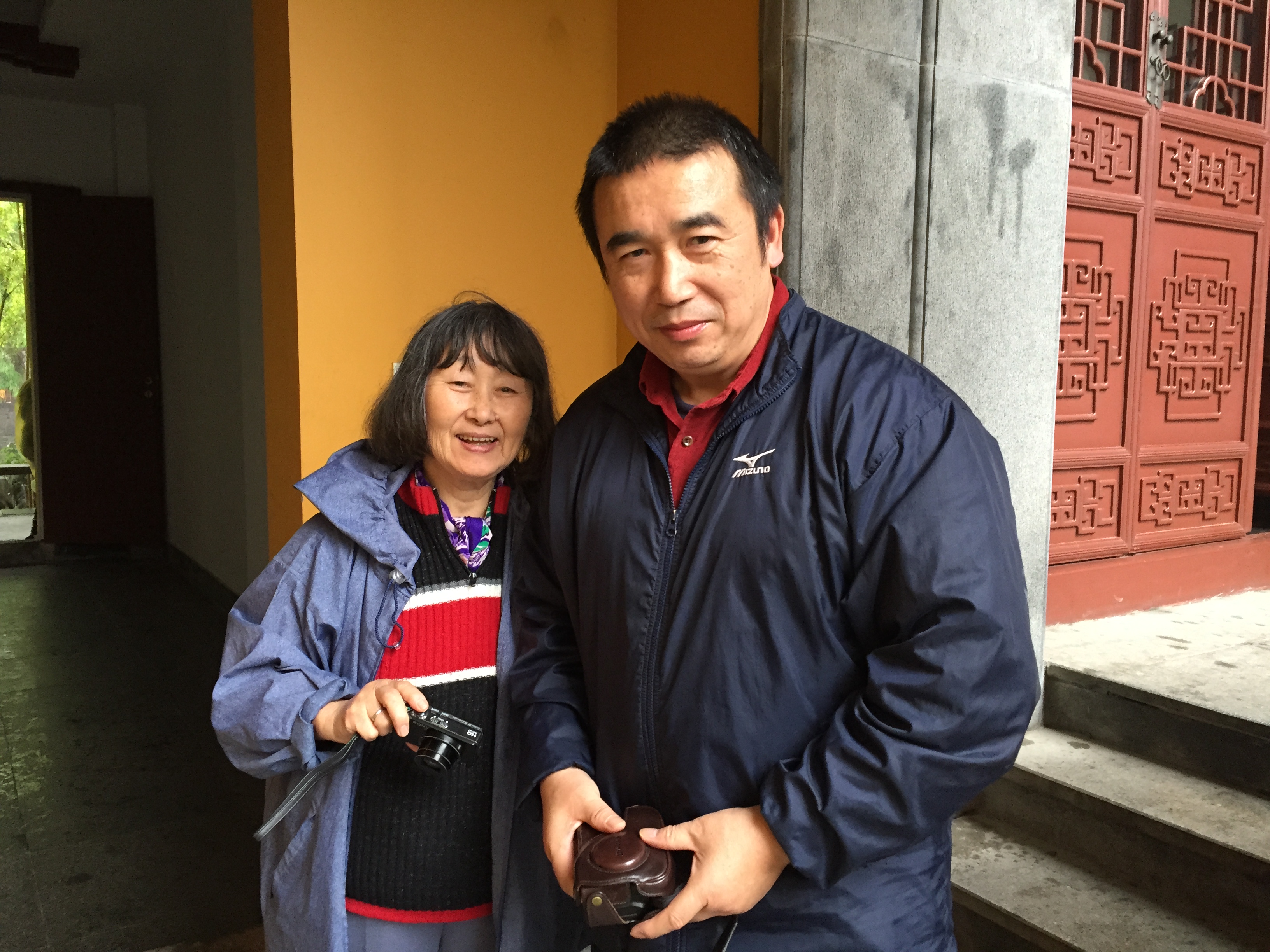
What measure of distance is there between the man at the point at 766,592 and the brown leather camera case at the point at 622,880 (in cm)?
3

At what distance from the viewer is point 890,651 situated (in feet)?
3.54

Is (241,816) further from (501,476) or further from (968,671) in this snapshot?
(968,671)

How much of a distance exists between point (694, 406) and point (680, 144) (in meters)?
0.34

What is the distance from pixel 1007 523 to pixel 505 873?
34.7 inches

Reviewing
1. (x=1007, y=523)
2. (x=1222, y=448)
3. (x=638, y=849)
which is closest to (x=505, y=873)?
(x=638, y=849)

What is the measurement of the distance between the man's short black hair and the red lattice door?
232 cm

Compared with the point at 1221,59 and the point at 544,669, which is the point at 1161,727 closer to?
the point at 544,669

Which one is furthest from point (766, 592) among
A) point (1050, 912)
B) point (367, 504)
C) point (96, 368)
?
point (96, 368)

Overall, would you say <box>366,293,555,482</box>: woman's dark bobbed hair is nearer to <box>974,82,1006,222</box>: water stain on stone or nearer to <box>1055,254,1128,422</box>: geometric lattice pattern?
<box>974,82,1006,222</box>: water stain on stone

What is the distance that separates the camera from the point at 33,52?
5.82m

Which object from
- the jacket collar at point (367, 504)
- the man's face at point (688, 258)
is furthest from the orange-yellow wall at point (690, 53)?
the jacket collar at point (367, 504)

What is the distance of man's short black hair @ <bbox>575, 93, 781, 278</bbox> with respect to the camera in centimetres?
118

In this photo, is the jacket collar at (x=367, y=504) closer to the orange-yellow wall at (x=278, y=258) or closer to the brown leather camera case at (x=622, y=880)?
the brown leather camera case at (x=622, y=880)

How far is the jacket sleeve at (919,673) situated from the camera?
3.43 feet
